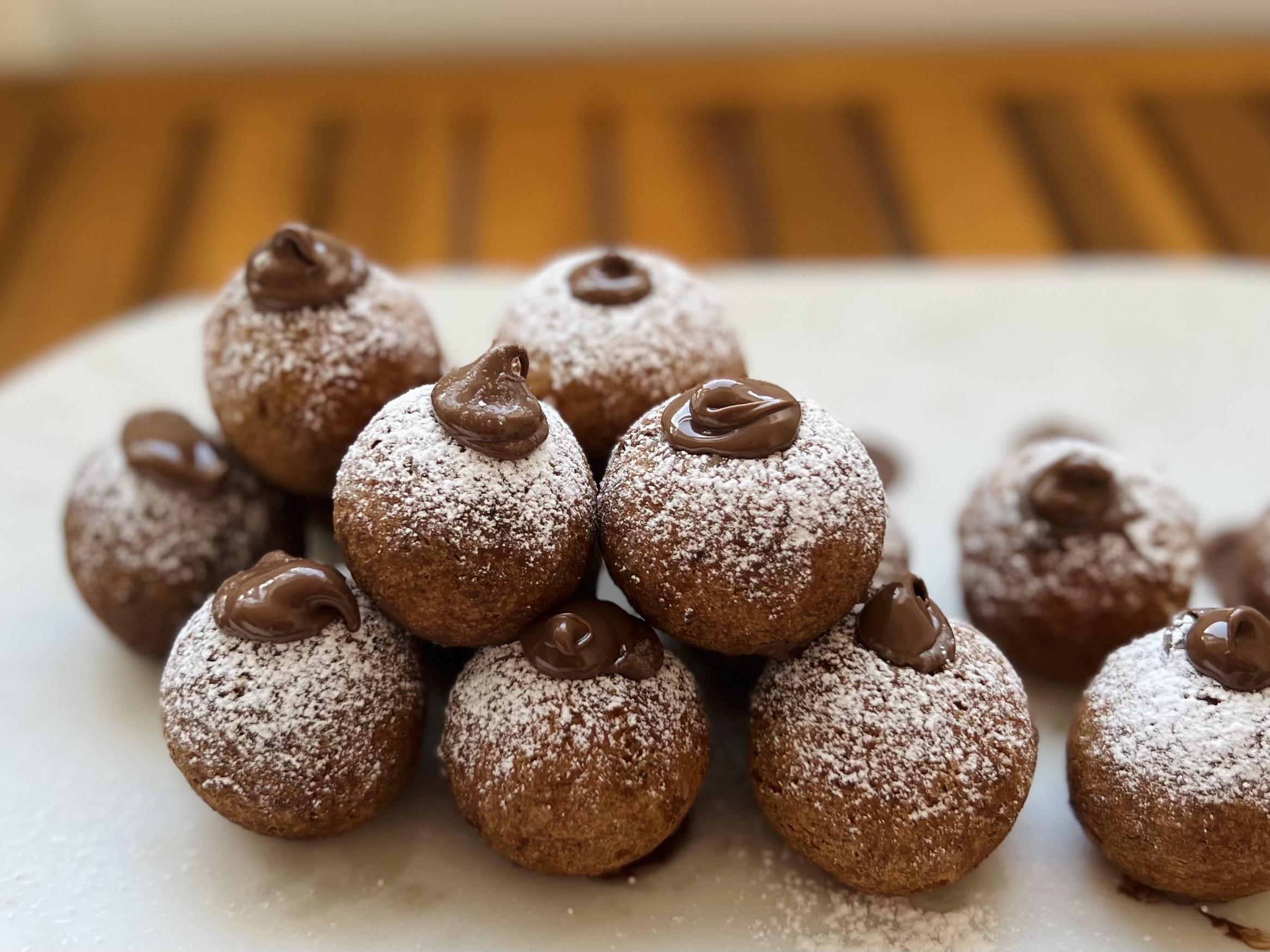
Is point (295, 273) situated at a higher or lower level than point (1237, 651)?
higher

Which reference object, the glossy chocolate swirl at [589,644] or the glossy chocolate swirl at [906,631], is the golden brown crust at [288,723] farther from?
the glossy chocolate swirl at [906,631]

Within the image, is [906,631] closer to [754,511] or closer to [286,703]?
[754,511]

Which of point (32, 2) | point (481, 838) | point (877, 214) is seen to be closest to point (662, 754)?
point (481, 838)

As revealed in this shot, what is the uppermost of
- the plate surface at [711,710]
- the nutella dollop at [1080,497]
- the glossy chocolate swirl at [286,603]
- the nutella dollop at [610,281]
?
the nutella dollop at [610,281]

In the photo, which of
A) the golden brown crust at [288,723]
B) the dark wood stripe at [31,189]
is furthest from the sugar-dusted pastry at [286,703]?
the dark wood stripe at [31,189]

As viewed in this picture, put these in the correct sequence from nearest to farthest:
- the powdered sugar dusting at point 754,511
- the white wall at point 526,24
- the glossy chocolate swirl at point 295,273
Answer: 1. the powdered sugar dusting at point 754,511
2. the glossy chocolate swirl at point 295,273
3. the white wall at point 526,24

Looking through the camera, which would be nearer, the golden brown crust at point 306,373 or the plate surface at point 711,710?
the plate surface at point 711,710

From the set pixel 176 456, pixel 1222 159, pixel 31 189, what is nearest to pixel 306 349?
pixel 176 456

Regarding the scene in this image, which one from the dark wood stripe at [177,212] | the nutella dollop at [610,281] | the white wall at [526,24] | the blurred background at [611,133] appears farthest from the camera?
the white wall at [526,24]
